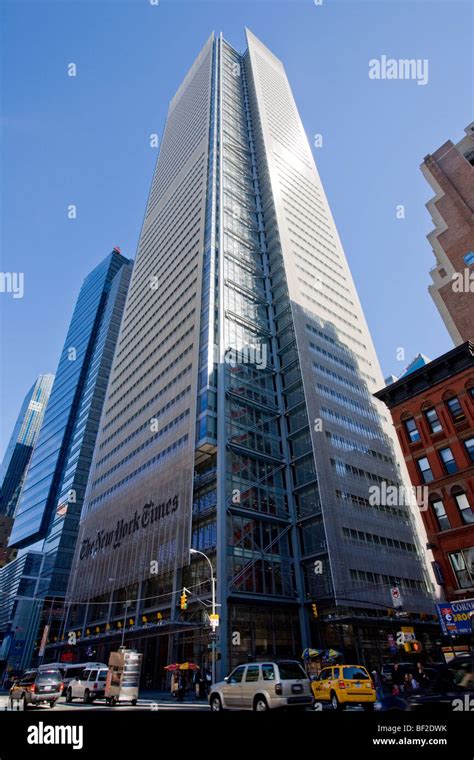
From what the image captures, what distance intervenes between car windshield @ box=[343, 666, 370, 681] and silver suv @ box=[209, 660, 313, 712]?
467cm

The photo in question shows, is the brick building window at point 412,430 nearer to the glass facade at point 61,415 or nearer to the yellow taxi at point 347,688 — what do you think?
the yellow taxi at point 347,688

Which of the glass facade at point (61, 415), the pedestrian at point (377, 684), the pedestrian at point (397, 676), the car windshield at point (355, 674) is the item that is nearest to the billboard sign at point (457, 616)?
the pedestrian at point (397, 676)

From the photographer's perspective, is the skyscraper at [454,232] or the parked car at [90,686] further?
the skyscraper at [454,232]

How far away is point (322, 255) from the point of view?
275ft

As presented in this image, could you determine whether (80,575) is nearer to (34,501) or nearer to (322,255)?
(34,501)

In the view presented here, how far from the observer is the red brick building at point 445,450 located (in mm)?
29531

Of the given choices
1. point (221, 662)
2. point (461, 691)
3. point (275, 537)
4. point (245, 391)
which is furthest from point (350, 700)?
point (245, 391)

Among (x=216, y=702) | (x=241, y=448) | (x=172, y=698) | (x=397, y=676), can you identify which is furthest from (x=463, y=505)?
(x=172, y=698)

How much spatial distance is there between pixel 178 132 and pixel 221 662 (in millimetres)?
116254

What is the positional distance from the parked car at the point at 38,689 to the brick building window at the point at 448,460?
93.7ft

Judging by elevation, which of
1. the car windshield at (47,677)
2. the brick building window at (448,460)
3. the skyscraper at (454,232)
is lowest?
the car windshield at (47,677)

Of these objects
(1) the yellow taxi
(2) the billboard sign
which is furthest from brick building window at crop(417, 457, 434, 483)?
(1) the yellow taxi

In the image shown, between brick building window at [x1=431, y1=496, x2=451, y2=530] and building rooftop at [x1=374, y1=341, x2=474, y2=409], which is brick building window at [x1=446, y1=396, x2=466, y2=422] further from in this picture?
brick building window at [x1=431, y1=496, x2=451, y2=530]

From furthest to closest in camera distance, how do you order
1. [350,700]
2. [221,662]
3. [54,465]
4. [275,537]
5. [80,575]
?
[54,465]
[80,575]
[275,537]
[221,662]
[350,700]
